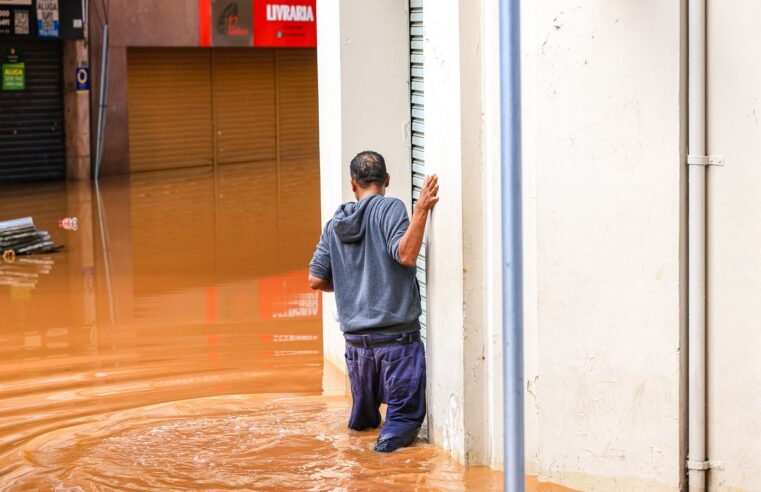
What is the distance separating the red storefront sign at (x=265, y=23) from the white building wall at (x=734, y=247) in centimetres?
1805

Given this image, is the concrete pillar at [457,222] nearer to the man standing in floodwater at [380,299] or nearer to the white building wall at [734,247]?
the man standing in floodwater at [380,299]

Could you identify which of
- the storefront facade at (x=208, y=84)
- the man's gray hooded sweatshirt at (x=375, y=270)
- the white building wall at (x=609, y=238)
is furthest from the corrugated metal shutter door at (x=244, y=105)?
the white building wall at (x=609, y=238)

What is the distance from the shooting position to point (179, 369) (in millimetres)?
9133

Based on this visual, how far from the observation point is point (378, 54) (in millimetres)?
8305

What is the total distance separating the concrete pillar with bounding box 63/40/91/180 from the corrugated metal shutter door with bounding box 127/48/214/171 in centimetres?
129

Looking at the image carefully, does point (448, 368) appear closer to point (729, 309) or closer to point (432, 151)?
point (432, 151)

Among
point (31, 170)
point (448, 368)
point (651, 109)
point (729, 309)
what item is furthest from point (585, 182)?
point (31, 170)

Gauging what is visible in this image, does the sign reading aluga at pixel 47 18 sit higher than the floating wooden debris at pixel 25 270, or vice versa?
the sign reading aluga at pixel 47 18

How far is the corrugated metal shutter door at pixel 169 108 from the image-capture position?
925 inches

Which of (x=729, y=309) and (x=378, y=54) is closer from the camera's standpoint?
(x=729, y=309)

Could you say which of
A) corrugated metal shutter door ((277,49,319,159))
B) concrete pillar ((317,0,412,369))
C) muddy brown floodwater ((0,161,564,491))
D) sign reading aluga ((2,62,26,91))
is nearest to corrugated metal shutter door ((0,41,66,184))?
sign reading aluga ((2,62,26,91))

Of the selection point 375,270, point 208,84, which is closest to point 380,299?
point 375,270

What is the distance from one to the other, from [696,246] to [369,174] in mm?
1955

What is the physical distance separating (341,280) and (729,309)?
218 centimetres
